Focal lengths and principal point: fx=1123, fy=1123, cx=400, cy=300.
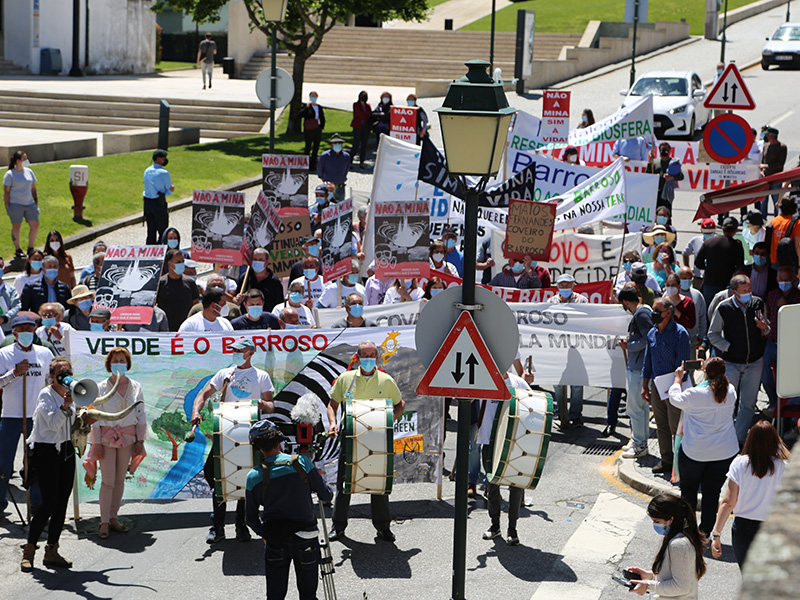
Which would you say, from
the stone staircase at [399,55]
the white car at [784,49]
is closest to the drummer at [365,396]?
the stone staircase at [399,55]

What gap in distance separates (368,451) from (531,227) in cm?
Answer: 618

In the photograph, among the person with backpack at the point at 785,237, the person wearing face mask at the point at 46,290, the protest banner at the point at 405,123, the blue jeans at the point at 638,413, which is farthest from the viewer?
the protest banner at the point at 405,123

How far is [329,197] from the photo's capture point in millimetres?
18547

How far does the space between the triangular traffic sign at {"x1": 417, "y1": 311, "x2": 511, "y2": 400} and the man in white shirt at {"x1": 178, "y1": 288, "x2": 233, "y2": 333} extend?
180 inches

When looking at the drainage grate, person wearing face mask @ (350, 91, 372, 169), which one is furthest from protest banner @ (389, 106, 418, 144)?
the drainage grate

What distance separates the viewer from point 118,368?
9750 mm

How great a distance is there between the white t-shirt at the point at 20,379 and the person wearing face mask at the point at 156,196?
29.2ft

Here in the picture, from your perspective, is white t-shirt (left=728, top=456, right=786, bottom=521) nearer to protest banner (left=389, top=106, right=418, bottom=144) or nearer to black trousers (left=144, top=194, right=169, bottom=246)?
black trousers (left=144, top=194, right=169, bottom=246)

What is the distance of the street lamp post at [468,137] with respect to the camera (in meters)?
7.21

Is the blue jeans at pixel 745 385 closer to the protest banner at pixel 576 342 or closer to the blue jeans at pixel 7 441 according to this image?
the protest banner at pixel 576 342

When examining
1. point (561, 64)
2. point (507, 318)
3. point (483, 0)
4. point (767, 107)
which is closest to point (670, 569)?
point (507, 318)

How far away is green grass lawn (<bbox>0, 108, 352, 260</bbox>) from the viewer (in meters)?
22.5

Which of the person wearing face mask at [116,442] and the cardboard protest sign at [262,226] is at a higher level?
the cardboard protest sign at [262,226]

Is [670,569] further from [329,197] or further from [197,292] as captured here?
[329,197]
